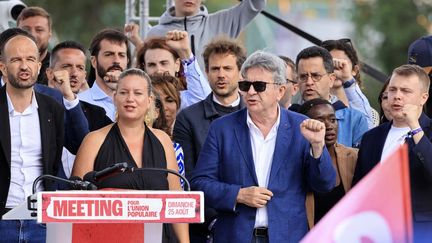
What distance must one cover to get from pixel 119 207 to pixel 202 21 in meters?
5.16

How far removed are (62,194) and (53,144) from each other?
73.3 inches

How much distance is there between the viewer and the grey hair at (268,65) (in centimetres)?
884

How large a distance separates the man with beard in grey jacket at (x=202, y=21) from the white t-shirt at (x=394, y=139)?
3.10m

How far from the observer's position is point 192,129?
971cm

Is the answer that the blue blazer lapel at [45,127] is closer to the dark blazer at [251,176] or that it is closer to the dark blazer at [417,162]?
the dark blazer at [251,176]

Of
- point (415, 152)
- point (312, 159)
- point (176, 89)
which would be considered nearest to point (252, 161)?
point (312, 159)

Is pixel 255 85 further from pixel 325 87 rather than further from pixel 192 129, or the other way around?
pixel 325 87

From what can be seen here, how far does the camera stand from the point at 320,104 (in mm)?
9766

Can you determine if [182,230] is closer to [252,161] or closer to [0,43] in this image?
[252,161]

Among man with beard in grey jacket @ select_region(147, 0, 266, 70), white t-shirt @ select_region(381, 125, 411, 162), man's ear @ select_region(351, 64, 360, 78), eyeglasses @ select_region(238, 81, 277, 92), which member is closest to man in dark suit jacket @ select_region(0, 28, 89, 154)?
eyeglasses @ select_region(238, 81, 277, 92)

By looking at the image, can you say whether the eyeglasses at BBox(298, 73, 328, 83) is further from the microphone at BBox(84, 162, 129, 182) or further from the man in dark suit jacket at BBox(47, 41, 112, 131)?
the microphone at BBox(84, 162, 129, 182)

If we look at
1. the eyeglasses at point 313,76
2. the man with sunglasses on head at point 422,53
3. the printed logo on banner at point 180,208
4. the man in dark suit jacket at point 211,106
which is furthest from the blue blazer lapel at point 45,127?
the man with sunglasses on head at point 422,53

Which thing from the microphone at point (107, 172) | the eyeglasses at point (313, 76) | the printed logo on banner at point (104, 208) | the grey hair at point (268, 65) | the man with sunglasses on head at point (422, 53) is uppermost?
the man with sunglasses on head at point (422, 53)

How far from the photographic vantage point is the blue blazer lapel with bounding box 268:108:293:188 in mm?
8664
